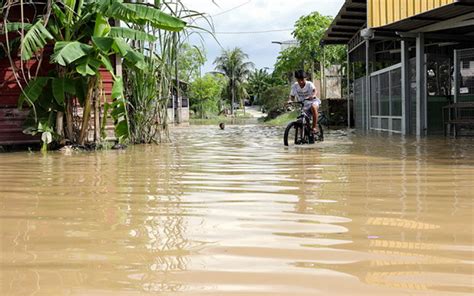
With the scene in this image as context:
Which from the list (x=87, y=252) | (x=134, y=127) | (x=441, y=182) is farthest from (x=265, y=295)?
(x=134, y=127)

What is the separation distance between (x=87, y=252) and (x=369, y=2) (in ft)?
42.6

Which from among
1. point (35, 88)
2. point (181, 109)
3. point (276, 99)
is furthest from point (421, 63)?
point (276, 99)

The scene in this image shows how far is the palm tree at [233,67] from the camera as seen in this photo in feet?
242

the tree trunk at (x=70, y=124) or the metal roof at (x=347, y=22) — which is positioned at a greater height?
the metal roof at (x=347, y=22)

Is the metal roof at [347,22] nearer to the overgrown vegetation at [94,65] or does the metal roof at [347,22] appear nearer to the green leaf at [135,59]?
the overgrown vegetation at [94,65]

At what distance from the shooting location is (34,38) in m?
10.2

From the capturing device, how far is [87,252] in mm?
3158

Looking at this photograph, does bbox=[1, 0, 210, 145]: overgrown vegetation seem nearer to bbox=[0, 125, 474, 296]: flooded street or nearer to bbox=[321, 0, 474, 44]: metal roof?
bbox=[0, 125, 474, 296]: flooded street

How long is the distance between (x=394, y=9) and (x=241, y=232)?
1157 centimetres

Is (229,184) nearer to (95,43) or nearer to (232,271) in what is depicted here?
(232,271)

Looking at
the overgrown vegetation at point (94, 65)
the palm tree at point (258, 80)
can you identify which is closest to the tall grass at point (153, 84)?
the overgrown vegetation at point (94, 65)

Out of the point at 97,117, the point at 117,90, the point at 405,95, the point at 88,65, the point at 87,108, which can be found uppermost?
the point at 88,65

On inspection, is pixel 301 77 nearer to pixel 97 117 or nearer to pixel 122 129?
pixel 122 129

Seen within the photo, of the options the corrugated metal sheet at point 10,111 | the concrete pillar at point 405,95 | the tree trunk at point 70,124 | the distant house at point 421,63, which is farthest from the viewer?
the concrete pillar at point 405,95
